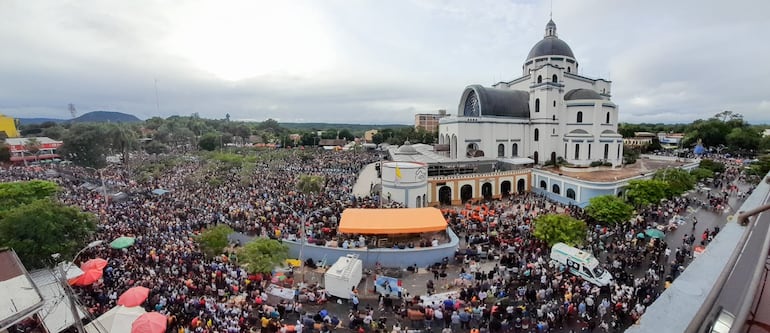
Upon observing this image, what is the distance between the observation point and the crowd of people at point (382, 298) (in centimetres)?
1198

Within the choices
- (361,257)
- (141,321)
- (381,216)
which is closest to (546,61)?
(381,216)

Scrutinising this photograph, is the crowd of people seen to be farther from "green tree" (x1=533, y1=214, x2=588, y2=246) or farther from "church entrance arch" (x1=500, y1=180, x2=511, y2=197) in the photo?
"church entrance arch" (x1=500, y1=180, x2=511, y2=197)

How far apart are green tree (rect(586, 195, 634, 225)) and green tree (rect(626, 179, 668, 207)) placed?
13.8 feet

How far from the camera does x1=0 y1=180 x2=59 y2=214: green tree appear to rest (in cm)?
2150

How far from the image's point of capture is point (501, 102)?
36.7 metres

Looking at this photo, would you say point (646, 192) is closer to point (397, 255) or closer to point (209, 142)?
point (397, 255)

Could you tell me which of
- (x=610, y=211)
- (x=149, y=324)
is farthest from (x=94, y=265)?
(x=610, y=211)

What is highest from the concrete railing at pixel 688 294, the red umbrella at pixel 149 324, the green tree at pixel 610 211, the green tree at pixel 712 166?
the concrete railing at pixel 688 294

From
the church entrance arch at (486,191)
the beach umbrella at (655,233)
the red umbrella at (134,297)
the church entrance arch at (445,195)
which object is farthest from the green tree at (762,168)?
the red umbrella at (134,297)

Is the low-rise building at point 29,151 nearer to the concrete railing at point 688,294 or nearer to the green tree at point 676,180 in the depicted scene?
the concrete railing at point 688,294

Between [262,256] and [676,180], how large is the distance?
29.0 m

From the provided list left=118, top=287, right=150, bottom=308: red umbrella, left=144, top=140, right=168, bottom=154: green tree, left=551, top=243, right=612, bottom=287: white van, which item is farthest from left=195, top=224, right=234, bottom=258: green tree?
left=144, top=140, right=168, bottom=154: green tree

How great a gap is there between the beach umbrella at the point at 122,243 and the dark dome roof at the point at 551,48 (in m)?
40.6

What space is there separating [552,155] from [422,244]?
1031 inches
